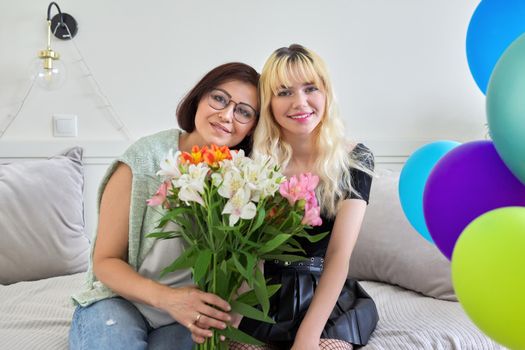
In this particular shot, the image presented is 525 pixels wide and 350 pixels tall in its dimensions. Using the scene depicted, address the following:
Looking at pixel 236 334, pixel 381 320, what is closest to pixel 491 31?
pixel 236 334

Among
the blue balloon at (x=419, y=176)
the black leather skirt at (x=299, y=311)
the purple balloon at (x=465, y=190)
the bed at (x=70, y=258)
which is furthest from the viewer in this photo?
the bed at (x=70, y=258)

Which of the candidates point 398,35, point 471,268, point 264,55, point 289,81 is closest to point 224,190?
point 471,268

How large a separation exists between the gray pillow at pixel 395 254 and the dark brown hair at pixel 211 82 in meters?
0.59

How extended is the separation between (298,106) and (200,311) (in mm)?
599

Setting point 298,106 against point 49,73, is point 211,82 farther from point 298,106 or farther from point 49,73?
point 49,73

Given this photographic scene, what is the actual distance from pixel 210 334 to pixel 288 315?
32cm

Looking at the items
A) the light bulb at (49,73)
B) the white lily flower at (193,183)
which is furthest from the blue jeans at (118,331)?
the light bulb at (49,73)

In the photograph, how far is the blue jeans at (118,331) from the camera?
117cm

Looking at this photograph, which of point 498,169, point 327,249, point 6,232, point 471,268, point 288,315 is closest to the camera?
point 471,268

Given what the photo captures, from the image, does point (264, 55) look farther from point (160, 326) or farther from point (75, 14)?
point (160, 326)

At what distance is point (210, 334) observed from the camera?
1.01m

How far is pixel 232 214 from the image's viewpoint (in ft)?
2.99

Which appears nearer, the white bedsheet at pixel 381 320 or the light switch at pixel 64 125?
the white bedsheet at pixel 381 320

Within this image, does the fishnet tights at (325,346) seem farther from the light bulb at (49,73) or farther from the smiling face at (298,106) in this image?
the light bulb at (49,73)
